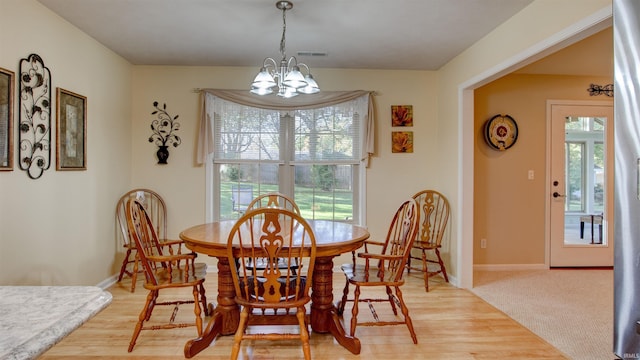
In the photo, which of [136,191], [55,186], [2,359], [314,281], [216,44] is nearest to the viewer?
[2,359]

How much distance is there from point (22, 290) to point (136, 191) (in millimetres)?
3147

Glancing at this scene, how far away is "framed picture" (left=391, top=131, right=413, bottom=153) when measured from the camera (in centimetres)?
424

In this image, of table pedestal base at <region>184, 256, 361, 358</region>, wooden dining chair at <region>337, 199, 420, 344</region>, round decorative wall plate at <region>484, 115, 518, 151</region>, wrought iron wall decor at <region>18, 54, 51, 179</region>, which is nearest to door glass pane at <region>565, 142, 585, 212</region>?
round decorative wall plate at <region>484, 115, 518, 151</region>

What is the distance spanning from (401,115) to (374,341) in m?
2.67

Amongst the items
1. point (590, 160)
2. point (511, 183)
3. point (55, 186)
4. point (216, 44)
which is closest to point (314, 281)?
point (55, 186)

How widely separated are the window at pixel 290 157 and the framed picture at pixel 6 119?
6.49 feet

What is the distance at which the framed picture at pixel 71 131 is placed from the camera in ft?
9.36

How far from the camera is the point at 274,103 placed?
4.08 meters

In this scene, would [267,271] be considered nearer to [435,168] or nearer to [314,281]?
[314,281]

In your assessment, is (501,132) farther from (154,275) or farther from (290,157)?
(154,275)

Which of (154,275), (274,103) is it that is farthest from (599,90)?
(154,275)

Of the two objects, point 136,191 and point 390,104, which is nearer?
point 136,191

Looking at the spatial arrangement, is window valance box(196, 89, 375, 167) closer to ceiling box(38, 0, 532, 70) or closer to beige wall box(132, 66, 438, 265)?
beige wall box(132, 66, 438, 265)

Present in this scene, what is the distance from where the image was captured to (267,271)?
2031 millimetres
